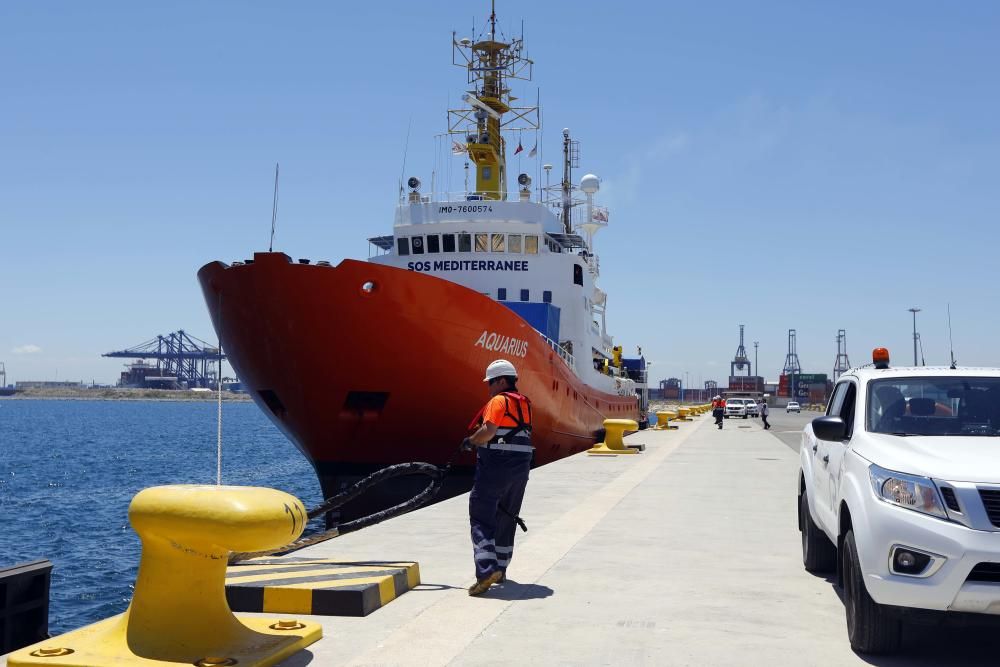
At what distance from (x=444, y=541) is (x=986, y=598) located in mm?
5081

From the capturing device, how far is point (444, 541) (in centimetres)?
841

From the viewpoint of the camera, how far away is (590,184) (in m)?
37.2

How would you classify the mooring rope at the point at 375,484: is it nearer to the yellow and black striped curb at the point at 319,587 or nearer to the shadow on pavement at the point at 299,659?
the yellow and black striped curb at the point at 319,587

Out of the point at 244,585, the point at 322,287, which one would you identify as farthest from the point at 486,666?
the point at 322,287

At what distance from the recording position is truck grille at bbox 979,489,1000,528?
4.24 metres

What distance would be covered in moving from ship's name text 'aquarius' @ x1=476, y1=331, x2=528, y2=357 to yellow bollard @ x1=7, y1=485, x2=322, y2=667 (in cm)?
1193

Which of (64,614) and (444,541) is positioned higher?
(444,541)

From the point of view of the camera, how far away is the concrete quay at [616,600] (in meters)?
4.80

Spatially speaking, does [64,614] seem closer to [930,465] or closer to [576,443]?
[930,465]

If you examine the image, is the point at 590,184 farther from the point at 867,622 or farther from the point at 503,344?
the point at 867,622

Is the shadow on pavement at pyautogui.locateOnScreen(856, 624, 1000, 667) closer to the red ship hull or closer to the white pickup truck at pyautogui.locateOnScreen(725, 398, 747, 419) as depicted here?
the red ship hull

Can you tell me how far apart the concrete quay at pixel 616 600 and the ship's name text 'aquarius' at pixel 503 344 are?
537 cm

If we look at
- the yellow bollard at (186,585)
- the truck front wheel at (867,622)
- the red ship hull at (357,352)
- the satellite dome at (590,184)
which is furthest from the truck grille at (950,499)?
the satellite dome at (590,184)

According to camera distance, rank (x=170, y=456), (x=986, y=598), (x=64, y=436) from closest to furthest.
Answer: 1. (x=986, y=598)
2. (x=170, y=456)
3. (x=64, y=436)
